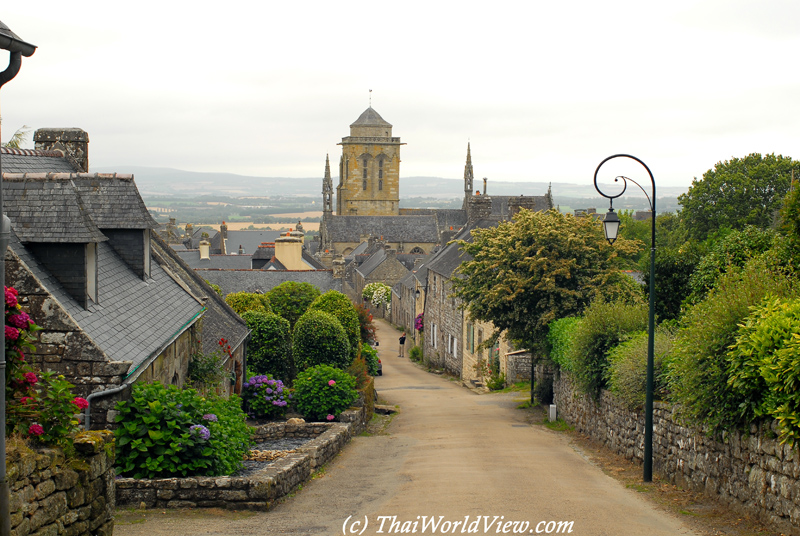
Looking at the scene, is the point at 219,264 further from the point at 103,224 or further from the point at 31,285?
the point at 31,285

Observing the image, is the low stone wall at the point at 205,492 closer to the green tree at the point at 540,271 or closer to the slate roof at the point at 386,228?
the green tree at the point at 540,271

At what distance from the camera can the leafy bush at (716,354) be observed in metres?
10.1

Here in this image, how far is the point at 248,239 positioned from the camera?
106812mm

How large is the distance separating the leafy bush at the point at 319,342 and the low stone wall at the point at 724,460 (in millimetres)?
9148

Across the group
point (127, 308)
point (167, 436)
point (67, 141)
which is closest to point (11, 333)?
point (167, 436)

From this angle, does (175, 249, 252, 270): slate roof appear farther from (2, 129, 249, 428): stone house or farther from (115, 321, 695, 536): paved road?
(2, 129, 249, 428): stone house

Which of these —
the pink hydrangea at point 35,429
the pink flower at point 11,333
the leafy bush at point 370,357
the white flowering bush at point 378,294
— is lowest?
the white flowering bush at point 378,294

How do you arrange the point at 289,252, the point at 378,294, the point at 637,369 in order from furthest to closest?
the point at 378,294 < the point at 289,252 < the point at 637,369

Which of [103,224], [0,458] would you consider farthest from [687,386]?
[103,224]

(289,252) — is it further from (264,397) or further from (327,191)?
(327,191)

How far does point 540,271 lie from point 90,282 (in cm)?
1435

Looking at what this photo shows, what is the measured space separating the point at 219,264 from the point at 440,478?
140 feet

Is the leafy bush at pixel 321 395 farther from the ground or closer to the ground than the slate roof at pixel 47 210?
closer to the ground

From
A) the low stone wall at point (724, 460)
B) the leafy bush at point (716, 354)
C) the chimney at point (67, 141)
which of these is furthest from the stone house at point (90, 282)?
the low stone wall at point (724, 460)
